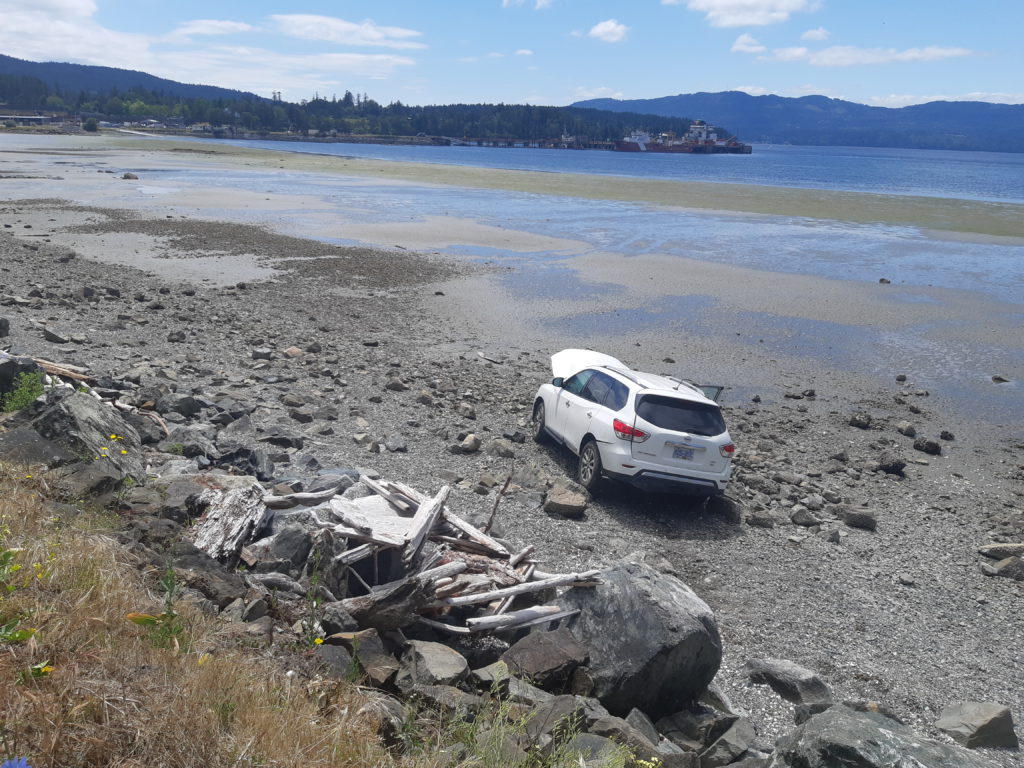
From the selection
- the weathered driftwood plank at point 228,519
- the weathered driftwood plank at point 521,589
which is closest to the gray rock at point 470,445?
the weathered driftwood plank at point 228,519

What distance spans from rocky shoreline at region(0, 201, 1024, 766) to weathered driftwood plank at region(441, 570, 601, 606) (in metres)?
1.01

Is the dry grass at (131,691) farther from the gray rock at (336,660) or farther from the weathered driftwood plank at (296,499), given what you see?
the weathered driftwood plank at (296,499)

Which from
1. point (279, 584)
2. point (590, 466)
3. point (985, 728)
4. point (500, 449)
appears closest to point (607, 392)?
point (590, 466)

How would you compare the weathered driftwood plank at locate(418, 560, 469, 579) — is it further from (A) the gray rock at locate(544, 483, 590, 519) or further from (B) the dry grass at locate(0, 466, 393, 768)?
(A) the gray rock at locate(544, 483, 590, 519)

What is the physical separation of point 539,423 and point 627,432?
9.64ft

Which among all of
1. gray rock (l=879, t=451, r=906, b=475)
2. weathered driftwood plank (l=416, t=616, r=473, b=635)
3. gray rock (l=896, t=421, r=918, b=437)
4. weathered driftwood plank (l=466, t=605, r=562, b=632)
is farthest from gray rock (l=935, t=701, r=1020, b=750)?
gray rock (l=896, t=421, r=918, b=437)

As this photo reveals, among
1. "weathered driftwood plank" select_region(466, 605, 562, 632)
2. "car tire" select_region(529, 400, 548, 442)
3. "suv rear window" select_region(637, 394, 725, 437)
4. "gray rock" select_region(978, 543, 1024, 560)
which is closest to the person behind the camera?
"weathered driftwood plank" select_region(466, 605, 562, 632)

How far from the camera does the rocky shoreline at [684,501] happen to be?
901 cm

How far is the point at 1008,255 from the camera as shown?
4447 cm

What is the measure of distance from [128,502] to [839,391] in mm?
16821

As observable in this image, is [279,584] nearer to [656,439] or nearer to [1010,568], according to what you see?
[656,439]

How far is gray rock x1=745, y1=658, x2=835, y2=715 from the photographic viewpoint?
761 centimetres

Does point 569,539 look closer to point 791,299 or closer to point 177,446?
point 177,446

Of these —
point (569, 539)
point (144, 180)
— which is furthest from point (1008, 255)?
point (144, 180)
